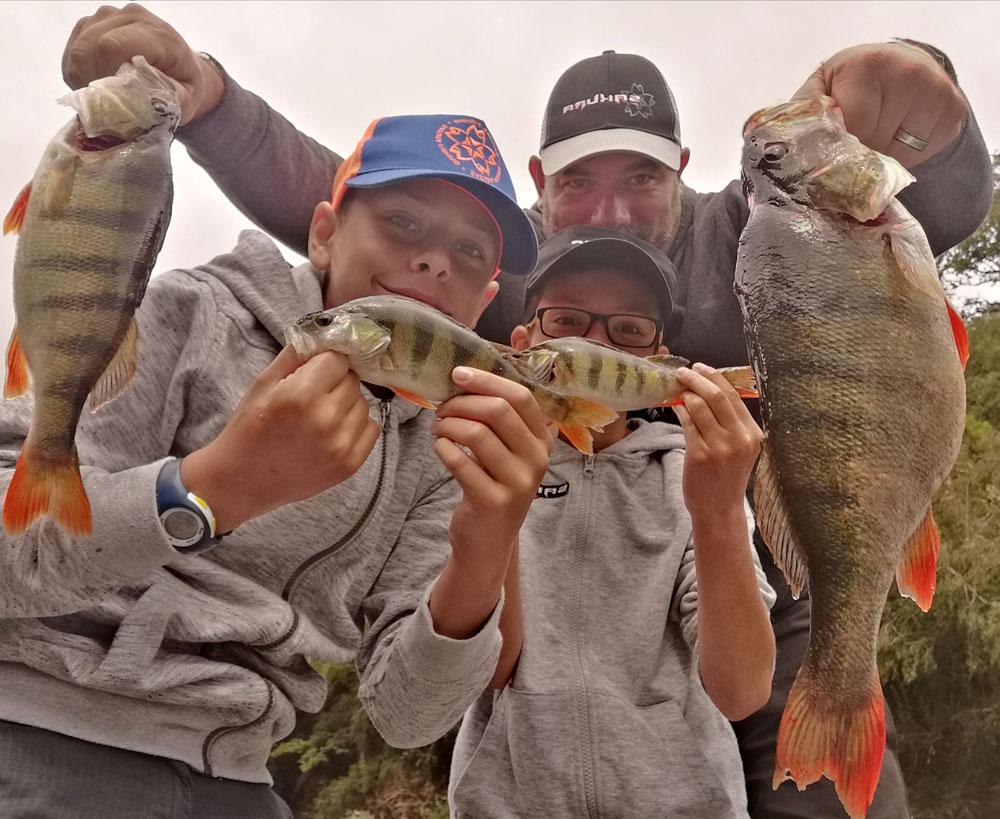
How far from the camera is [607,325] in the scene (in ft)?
5.90

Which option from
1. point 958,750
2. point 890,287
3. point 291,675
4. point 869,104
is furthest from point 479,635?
point 958,750

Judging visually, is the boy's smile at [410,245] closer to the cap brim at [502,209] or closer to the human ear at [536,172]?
the cap brim at [502,209]

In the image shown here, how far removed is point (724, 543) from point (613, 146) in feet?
4.70

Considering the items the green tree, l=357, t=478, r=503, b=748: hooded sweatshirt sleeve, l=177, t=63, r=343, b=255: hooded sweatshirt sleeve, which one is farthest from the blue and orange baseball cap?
the green tree

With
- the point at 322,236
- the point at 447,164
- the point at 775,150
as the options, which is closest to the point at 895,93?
the point at 775,150

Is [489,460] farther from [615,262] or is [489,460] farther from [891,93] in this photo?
[615,262]

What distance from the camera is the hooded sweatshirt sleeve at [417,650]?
149 cm

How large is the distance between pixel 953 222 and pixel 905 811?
1456 mm

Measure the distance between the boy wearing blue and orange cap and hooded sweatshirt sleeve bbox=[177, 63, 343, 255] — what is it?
21cm

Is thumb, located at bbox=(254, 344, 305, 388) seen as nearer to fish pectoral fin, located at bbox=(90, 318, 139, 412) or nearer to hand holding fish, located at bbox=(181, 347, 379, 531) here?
hand holding fish, located at bbox=(181, 347, 379, 531)

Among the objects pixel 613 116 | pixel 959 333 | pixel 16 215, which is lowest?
pixel 16 215

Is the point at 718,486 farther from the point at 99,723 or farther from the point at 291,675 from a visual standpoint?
the point at 99,723

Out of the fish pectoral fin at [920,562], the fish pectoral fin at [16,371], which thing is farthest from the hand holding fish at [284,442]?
the fish pectoral fin at [920,562]

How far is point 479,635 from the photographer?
1.46m
